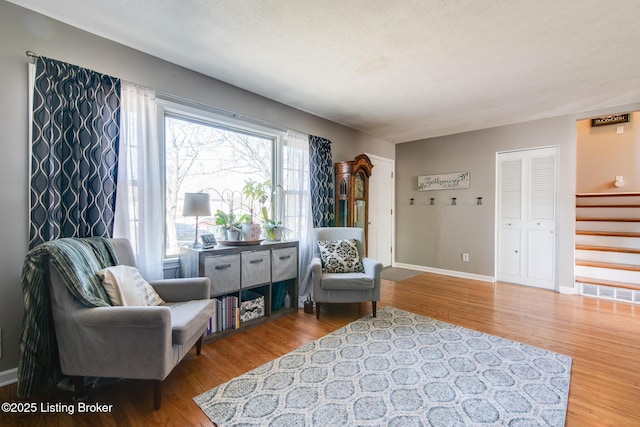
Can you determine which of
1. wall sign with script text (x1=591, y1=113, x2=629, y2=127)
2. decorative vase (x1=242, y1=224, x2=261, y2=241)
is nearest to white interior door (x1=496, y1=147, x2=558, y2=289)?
wall sign with script text (x1=591, y1=113, x2=629, y2=127)

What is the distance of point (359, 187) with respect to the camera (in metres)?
4.20

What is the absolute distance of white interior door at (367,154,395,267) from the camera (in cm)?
491

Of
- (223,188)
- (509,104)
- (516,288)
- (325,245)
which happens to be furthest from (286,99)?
(516,288)

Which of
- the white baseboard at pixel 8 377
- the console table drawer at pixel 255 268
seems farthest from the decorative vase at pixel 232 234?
the white baseboard at pixel 8 377

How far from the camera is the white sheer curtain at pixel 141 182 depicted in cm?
219

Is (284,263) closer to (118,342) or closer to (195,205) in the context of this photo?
(195,205)

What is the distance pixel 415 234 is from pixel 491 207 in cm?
134

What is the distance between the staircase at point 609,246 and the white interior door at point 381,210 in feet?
9.00

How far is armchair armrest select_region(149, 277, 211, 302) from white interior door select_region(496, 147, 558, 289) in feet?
14.5

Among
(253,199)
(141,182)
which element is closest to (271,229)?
(253,199)

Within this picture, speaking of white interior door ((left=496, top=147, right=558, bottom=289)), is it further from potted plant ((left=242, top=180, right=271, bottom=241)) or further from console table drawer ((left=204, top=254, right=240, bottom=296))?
console table drawer ((left=204, top=254, right=240, bottom=296))

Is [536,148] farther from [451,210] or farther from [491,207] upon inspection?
[451,210]

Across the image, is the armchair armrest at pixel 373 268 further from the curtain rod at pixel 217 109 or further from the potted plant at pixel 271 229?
the curtain rod at pixel 217 109

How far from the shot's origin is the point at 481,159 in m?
4.54
